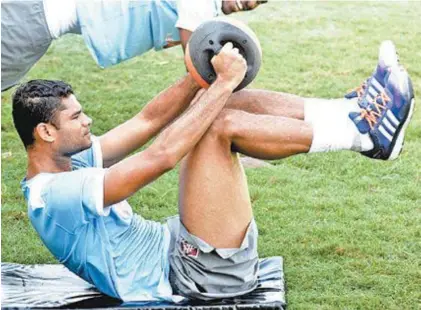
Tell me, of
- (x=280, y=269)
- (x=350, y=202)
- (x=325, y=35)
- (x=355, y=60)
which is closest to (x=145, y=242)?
(x=280, y=269)

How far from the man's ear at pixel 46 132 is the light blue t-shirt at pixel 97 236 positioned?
142 millimetres

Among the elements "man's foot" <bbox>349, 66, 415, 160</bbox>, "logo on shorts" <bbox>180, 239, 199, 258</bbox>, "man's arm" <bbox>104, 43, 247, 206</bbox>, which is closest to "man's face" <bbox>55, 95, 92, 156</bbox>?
"man's arm" <bbox>104, 43, 247, 206</bbox>

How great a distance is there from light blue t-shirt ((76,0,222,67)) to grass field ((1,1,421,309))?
3.77 ft

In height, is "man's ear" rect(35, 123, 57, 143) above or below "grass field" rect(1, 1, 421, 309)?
above

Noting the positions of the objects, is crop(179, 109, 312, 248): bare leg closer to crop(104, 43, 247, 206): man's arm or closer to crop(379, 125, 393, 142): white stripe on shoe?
crop(104, 43, 247, 206): man's arm

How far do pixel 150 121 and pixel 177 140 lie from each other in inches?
24.9

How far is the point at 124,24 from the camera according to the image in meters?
4.60

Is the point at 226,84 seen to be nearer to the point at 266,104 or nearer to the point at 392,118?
the point at 266,104

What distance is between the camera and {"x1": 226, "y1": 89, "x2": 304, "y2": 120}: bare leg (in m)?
4.13

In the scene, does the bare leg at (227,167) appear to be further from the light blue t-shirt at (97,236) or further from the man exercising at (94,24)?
the man exercising at (94,24)

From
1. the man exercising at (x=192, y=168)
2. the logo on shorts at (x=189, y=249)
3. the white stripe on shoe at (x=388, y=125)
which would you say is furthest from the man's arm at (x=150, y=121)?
the white stripe on shoe at (x=388, y=125)

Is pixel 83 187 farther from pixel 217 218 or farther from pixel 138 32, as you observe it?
pixel 138 32

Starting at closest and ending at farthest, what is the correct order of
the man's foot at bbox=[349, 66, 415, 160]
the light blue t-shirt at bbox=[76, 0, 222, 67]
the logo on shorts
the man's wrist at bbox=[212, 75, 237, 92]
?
the man's wrist at bbox=[212, 75, 237, 92]
the man's foot at bbox=[349, 66, 415, 160]
the logo on shorts
the light blue t-shirt at bbox=[76, 0, 222, 67]

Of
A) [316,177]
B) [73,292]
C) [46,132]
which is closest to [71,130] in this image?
[46,132]
